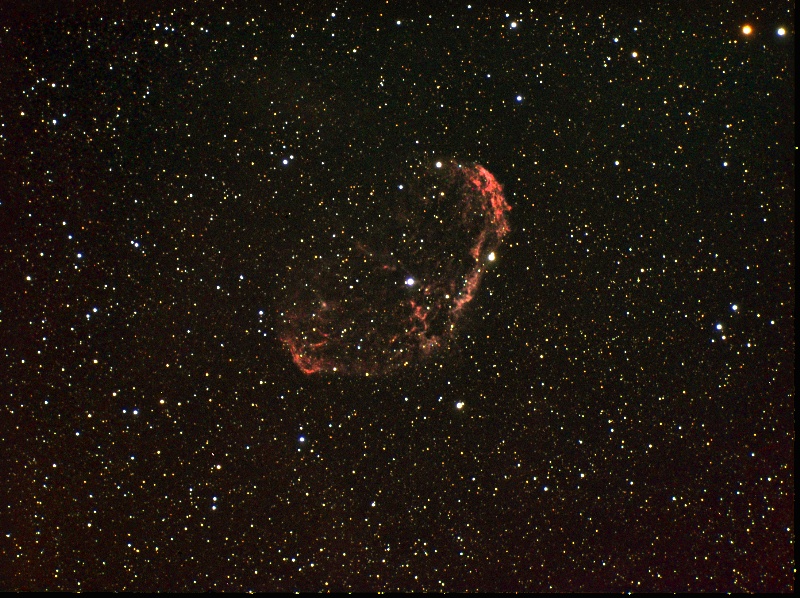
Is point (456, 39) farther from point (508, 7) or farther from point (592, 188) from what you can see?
point (592, 188)

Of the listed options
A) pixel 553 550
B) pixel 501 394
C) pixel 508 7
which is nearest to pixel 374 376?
pixel 501 394

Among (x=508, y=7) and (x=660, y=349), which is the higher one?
(x=508, y=7)

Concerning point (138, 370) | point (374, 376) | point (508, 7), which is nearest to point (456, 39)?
point (508, 7)

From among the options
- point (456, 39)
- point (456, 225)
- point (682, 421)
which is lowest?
point (682, 421)

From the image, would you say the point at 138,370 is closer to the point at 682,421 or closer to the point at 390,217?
the point at 390,217

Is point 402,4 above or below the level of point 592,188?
above
